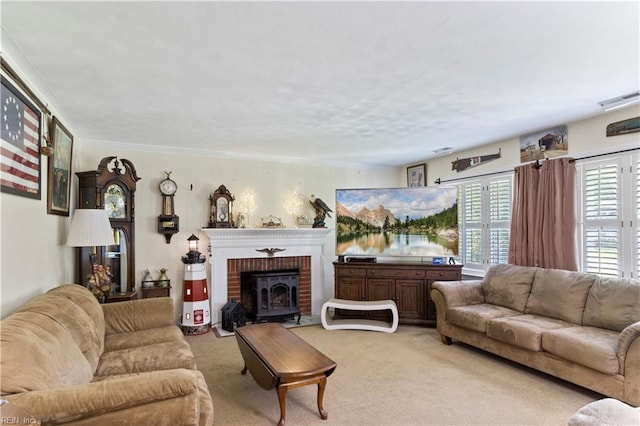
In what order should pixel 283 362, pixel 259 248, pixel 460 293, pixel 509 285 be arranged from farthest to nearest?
pixel 259 248 < pixel 460 293 < pixel 509 285 < pixel 283 362

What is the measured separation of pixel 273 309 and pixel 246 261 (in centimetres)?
80

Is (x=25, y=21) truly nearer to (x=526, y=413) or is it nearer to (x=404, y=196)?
(x=526, y=413)

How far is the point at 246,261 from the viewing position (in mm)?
5301

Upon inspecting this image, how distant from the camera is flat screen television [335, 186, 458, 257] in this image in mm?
5043

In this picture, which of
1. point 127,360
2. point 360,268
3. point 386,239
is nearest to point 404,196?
point 386,239

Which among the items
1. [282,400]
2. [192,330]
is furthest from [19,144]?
[192,330]

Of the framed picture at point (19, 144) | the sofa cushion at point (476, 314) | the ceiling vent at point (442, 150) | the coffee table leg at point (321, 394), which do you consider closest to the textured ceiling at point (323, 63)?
the framed picture at point (19, 144)

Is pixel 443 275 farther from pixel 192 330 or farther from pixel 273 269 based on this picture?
pixel 192 330

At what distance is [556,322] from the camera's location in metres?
3.45

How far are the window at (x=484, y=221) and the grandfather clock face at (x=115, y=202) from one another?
4712mm

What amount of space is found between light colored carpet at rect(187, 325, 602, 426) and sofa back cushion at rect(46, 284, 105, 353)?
103 centimetres

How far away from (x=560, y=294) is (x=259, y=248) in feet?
12.3

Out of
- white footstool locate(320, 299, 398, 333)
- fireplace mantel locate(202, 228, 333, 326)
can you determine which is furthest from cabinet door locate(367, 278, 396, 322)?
fireplace mantel locate(202, 228, 333, 326)

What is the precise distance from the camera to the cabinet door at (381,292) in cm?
505
